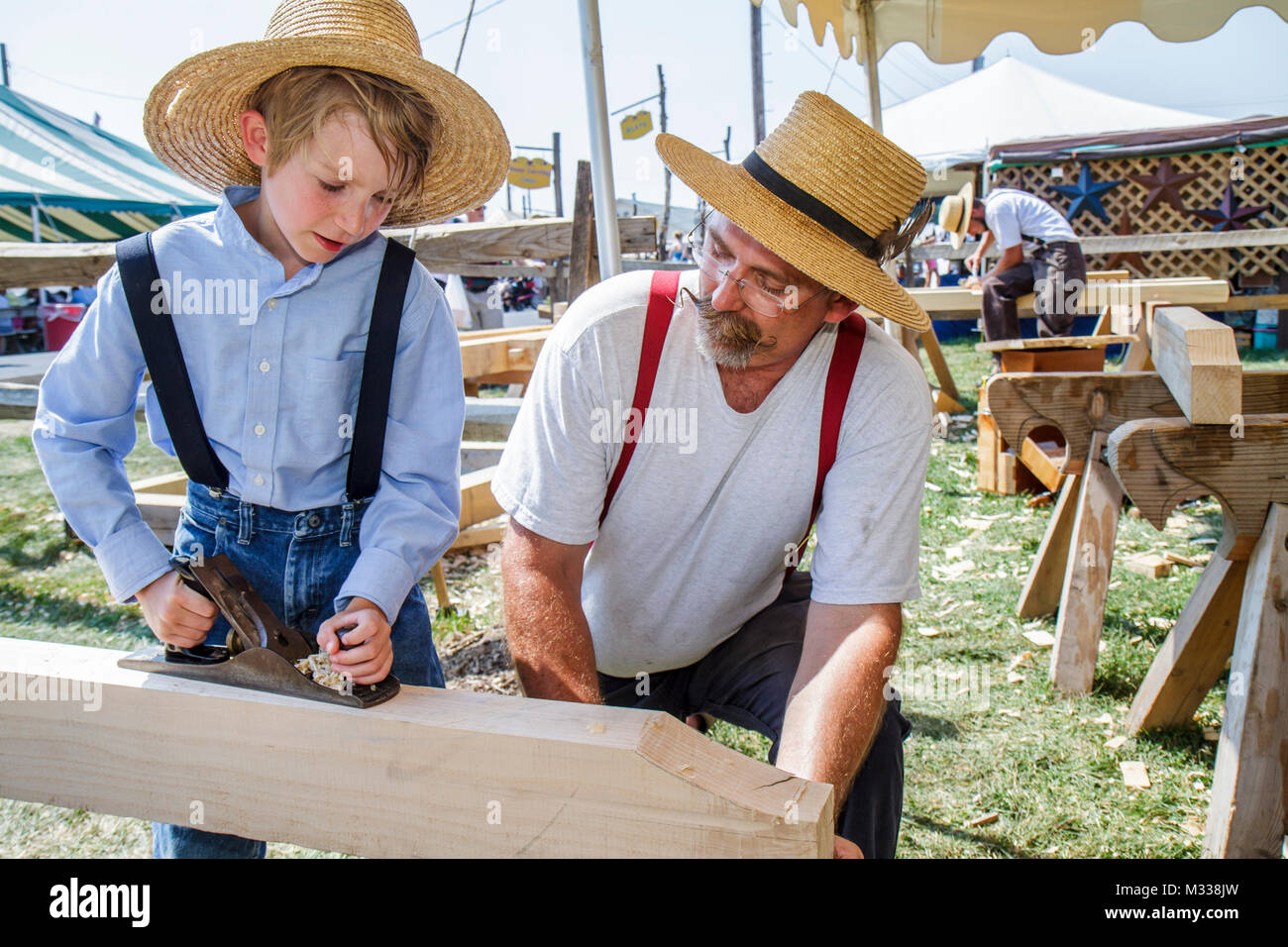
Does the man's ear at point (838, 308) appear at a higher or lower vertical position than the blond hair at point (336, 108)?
lower

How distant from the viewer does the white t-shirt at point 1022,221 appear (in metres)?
7.93

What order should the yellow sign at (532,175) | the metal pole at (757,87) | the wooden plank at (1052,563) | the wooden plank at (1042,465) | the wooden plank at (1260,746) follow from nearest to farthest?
the wooden plank at (1260,746)
the wooden plank at (1052,563)
the wooden plank at (1042,465)
the yellow sign at (532,175)
the metal pole at (757,87)

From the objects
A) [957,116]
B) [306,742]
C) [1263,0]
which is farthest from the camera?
[957,116]

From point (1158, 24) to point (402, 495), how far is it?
13.1 ft

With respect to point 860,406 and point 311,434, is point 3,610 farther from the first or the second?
point 860,406

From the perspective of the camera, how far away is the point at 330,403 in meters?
1.80

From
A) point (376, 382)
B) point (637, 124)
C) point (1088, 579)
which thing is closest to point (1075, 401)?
point (1088, 579)

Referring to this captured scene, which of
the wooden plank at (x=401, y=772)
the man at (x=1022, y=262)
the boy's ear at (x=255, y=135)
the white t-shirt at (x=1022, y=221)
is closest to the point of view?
the wooden plank at (x=401, y=772)

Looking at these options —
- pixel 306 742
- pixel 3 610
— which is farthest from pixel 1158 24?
pixel 3 610

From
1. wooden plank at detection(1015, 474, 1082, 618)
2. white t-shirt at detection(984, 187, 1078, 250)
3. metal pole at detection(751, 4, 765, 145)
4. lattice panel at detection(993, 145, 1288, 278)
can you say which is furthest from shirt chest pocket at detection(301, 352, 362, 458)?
metal pole at detection(751, 4, 765, 145)

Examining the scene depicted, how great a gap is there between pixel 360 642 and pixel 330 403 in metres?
0.54

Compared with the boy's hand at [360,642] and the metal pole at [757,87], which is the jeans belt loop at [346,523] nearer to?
the boy's hand at [360,642]

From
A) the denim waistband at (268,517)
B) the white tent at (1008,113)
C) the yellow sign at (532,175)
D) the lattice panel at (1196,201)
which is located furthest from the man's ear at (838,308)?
the white tent at (1008,113)
